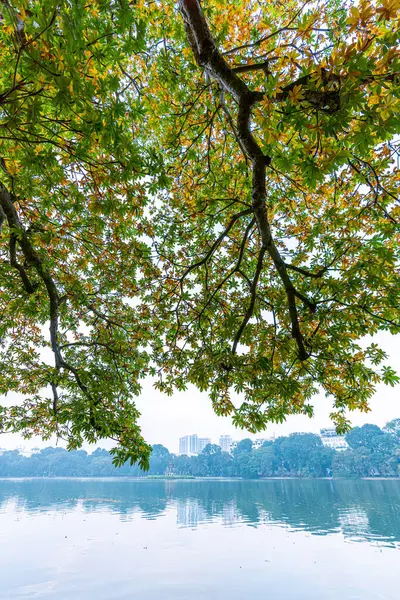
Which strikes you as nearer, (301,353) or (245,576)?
(301,353)

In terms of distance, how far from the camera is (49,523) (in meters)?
18.5

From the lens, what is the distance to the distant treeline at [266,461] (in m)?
50.6

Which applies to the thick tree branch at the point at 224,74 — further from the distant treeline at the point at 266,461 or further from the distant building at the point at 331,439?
the distant building at the point at 331,439

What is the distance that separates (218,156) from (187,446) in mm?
142706

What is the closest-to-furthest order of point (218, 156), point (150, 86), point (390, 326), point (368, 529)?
point (390, 326) < point (150, 86) < point (218, 156) < point (368, 529)

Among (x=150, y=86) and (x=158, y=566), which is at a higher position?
(x=150, y=86)

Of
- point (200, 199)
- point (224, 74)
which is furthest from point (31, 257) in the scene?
point (224, 74)

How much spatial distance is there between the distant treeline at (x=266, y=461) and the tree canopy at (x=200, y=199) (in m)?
55.6

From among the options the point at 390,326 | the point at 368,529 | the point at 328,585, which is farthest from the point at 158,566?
the point at 390,326

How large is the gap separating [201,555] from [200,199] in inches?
550

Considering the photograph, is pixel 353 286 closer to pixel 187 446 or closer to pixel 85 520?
pixel 85 520

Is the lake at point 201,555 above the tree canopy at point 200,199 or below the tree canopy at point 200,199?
below

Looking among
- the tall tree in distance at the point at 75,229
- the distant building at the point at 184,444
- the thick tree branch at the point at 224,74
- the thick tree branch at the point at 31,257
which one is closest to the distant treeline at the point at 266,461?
the tall tree in distance at the point at 75,229

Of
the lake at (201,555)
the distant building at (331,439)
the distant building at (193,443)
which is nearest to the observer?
the lake at (201,555)
